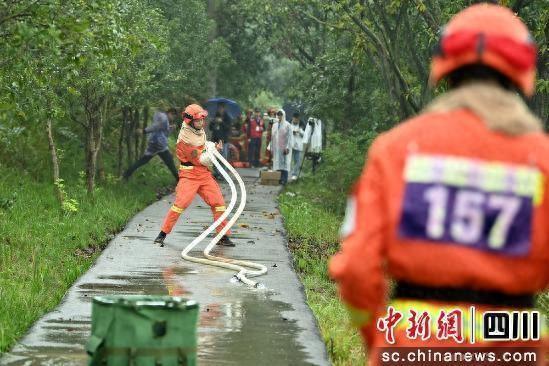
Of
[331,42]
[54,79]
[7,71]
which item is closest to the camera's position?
[7,71]

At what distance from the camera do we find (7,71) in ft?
36.9

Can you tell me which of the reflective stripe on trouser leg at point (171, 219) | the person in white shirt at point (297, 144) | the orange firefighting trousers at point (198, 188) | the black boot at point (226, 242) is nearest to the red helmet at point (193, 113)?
the orange firefighting trousers at point (198, 188)

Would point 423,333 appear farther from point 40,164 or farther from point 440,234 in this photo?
point 40,164

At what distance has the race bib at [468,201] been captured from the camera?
358 centimetres

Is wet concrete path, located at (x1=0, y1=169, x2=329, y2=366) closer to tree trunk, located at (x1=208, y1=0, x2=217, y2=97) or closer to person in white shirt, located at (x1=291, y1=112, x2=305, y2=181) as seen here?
tree trunk, located at (x1=208, y1=0, x2=217, y2=97)

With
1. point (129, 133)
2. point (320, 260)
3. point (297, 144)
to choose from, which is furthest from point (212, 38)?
point (320, 260)

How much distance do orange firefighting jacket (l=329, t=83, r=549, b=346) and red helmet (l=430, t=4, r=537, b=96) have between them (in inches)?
5.2

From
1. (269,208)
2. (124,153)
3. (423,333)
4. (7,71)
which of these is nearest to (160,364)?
(423,333)

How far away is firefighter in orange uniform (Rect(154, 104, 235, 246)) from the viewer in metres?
14.7

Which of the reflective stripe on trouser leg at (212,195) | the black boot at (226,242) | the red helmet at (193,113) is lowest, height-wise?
the black boot at (226,242)

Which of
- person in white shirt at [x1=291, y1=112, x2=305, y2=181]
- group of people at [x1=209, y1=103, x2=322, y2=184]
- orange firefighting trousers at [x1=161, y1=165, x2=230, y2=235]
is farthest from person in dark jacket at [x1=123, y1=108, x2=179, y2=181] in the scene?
orange firefighting trousers at [x1=161, y1=165, x2=230, y2=235]

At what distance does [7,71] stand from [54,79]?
1540 millimetres

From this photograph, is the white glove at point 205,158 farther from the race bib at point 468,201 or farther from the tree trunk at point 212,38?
the tree trunk at point 212,38

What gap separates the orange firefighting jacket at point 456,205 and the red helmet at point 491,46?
0.43ft
